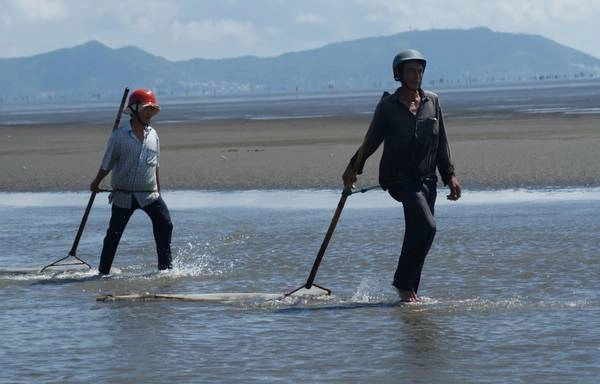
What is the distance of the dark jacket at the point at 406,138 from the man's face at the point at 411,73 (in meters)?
0.15

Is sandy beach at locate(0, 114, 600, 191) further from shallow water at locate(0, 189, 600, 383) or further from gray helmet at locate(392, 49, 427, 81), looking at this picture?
gray helmet at locate(392, 49, 427, 81)

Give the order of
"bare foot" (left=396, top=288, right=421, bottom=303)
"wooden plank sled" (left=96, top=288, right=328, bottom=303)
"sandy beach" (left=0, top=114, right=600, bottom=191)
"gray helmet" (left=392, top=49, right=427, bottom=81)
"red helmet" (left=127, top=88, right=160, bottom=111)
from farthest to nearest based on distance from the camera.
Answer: "sandy beach" (left=0, top=114, right=600, bottom=191)
"red helmet" (left=127, top=88, right=160, bottom=111)
"wooden plank sled" (left=96, top=288, right=328, bottom=303)
"bare foot" (left=396, top=288, right=421, bottom=303)
"gray helmet" (left=392, top=49, right=427, bottom=81)

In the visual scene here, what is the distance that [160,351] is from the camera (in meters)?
7.76

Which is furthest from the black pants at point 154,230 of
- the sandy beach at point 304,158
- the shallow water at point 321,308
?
the sandy beach at point 304,158

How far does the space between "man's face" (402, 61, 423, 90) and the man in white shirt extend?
9.38 ft

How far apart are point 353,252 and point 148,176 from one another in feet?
8.04

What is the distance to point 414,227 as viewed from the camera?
889 centimetres

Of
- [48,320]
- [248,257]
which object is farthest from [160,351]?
[248,257]

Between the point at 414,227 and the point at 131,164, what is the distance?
3.10 meters

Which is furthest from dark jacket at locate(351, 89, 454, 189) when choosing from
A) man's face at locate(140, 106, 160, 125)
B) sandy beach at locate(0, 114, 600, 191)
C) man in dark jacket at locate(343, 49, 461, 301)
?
sandy beach at locate(0, 114, 600, 191)

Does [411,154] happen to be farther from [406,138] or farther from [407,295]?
[407,295]

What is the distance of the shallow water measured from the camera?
23.7 ft

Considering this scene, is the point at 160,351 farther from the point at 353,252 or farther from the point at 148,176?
the point at 353,252

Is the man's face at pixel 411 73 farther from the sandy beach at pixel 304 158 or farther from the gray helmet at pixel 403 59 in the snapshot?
the sandy beach at pixel 304 158
